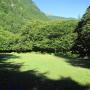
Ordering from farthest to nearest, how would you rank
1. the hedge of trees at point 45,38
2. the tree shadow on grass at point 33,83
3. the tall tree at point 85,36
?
the hedge of trees at point 45,38 → the tall tree at point 85,36 → the tree shadow on grass at point 33,83

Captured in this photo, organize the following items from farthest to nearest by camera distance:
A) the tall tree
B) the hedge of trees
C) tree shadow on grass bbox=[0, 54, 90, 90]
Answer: the hedge of trees
the tall tree
tree shadow on grass bbox=[0, 54, 90, 90]

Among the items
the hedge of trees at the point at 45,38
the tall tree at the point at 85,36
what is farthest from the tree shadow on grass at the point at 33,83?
the hedge of trees at the point at 45,38

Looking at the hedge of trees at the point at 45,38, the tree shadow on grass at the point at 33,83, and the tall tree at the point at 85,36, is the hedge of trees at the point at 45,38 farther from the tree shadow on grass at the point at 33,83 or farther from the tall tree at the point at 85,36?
the tree shadow on grass at the point at 33,83

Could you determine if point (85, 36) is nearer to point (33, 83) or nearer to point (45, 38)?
point (33, 83)

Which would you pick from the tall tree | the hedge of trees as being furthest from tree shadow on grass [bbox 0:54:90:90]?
the hedge of trees

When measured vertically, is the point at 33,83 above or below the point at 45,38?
below

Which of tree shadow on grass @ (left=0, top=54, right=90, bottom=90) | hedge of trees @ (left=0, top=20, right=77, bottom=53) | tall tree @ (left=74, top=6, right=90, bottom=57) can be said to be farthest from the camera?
hedge of trees @ (left=0, top=20, right=77, bottom=53)

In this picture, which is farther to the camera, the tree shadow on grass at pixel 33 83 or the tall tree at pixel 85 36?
the tall tree at pixel 85 36

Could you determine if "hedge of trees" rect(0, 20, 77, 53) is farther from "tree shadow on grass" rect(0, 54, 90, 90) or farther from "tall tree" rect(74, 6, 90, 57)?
"tree shadow on grass" rect(0, 54, 90, 90)

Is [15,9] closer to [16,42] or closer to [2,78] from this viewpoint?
[16,42]

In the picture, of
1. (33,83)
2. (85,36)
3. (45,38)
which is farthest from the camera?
(45,38)

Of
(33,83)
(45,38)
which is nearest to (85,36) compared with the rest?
(33,83)

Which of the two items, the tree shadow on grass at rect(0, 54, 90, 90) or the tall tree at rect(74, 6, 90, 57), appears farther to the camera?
the tall tree at rect(74, 6, 90, 57)

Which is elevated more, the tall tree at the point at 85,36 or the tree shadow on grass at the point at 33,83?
the tall tree at the point at 85,36
